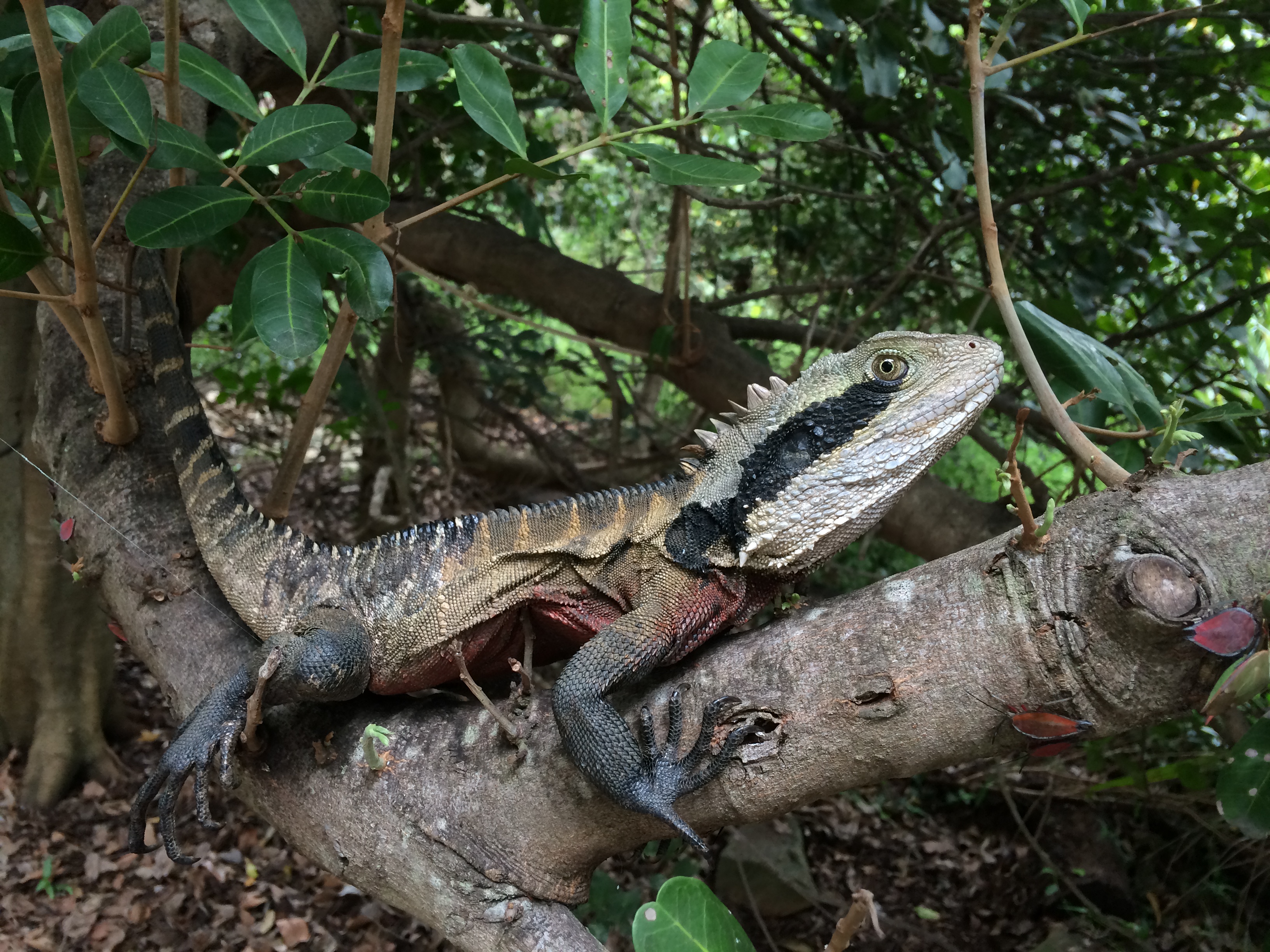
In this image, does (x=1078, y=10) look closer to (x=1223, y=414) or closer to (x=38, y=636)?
(x=1223, y=414)

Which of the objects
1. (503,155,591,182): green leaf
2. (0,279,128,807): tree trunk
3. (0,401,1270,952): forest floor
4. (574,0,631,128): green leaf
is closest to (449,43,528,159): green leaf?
(503,155,591,182): green leaf

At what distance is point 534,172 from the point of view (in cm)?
205

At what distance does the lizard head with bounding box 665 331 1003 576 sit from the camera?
2.38 metres

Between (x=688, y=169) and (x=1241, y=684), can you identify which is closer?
(x=1241, y=684)

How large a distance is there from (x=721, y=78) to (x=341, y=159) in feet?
3.56

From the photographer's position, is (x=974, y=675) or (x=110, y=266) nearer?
(x=974, y=675)

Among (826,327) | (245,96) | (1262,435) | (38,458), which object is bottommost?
(1262,435)

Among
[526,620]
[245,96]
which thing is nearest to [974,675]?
[526,620]

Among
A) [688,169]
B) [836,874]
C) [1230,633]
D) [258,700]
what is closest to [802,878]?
[836,874]

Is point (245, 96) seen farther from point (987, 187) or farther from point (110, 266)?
point (987, 187)

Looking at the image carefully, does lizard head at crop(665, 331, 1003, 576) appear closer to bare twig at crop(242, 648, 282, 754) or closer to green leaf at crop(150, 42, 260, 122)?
bare twig at crop(242, 648, 282, 754)

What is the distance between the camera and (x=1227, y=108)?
4301 mm

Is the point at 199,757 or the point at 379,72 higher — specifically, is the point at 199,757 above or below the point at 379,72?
below

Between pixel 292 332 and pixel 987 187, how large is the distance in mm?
1654
